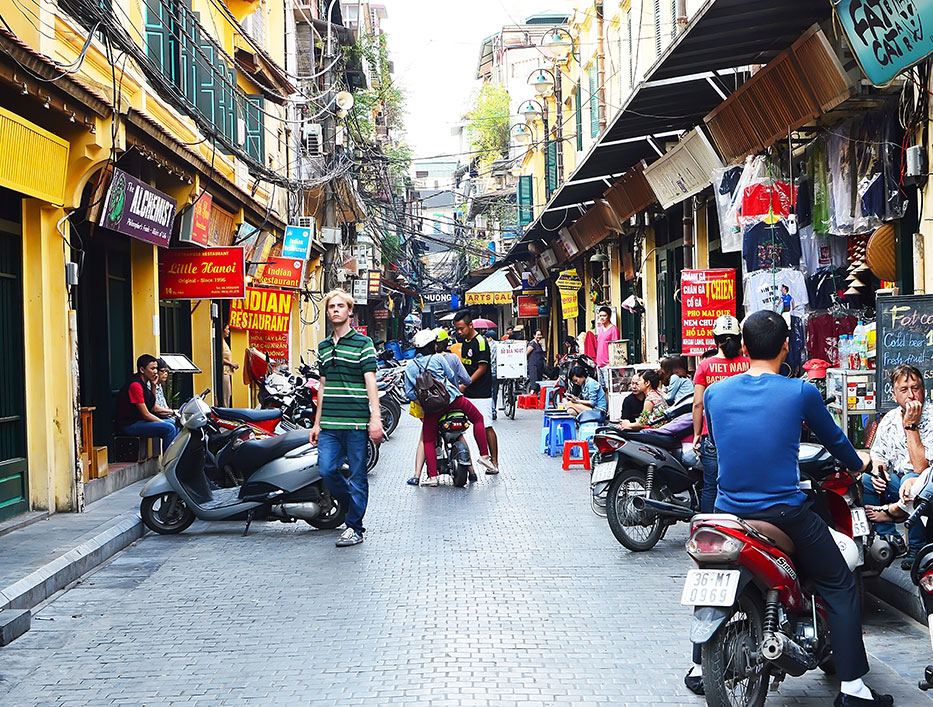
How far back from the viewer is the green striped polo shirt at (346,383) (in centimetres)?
912

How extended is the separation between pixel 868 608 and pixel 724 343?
3.19m

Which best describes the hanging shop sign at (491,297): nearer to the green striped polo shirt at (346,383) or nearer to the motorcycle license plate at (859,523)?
the green striped polo shirt at (346,383)

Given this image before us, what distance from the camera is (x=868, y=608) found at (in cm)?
684

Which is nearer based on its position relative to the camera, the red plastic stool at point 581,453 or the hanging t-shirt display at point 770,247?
the hanging t-shirt display at point 770,247

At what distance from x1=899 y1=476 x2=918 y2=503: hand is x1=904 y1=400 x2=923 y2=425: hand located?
1.91ft

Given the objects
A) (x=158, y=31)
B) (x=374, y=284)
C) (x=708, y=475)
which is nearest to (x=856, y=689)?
(x=708, y=475)

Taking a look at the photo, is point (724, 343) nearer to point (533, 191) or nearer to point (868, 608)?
point (868, 608)

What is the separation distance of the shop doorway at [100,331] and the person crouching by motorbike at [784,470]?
1013 cm

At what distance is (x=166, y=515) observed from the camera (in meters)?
10.1

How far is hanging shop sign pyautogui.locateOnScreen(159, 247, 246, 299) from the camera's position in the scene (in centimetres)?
1549

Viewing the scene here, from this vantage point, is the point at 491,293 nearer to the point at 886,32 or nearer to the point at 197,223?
the point at 197,223

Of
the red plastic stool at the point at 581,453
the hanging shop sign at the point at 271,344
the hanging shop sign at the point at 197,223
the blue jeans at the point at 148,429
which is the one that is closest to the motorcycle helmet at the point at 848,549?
the red plastic stool at the point at 581,453

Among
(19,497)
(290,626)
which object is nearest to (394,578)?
(290,626)

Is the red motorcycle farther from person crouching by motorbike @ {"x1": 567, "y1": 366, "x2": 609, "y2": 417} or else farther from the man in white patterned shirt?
person crouching by motorbike @ {"x1": 567, "y1": 366, "x2": 609, "y2": 417}
